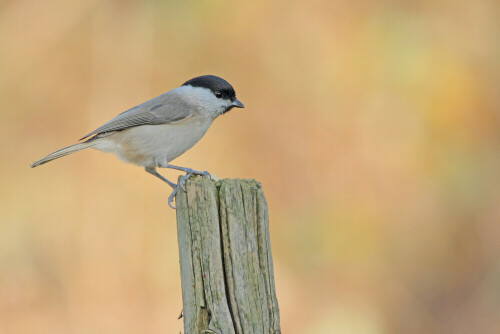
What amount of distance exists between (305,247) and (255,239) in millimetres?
4630

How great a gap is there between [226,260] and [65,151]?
1.83 m

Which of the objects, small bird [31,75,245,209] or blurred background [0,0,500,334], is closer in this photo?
small bird [31,75,245,209]

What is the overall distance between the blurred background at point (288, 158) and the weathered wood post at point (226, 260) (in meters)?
3.96

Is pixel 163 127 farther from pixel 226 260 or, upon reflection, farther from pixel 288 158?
pixel 288 158

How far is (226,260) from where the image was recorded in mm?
2555

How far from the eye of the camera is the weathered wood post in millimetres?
2516

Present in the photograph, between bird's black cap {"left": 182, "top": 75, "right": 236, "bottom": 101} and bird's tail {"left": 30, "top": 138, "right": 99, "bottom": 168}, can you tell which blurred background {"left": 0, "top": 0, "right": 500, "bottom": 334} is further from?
bird's black cap {"left": 182, "top": 75, "right": 236, "bottom": 101}

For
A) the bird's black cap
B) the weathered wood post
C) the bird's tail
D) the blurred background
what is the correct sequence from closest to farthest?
the weathered wood post, the bird's tail, the bird's black cap, the blurred background

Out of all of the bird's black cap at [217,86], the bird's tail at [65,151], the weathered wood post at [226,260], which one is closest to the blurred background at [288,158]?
the bird's tail at [65,151]

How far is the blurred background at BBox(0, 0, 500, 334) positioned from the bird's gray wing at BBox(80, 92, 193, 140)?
8.02 ft

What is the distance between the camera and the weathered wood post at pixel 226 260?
252 centimetres

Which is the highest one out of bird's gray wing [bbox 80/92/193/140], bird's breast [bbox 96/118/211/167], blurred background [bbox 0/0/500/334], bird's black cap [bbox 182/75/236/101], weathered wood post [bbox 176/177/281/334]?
blurred background [bbox 0/0/500/334]

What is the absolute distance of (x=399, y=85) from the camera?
769 centimetres

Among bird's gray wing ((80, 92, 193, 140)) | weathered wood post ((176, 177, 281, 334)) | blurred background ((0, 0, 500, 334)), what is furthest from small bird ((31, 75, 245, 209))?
blurred background ((0, 0, 500, 334))
